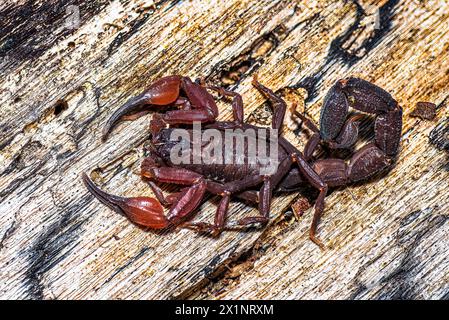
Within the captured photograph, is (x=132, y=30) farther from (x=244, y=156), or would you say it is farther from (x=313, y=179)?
(x=313, y=179)

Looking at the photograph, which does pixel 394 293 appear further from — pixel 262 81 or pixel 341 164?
pixel 262 81

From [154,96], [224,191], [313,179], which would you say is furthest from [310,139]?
[154,96]

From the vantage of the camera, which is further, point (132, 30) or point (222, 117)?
point (222, 117)

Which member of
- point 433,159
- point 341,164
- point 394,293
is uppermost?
point 341,164

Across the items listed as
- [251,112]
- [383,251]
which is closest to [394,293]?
[383,251]

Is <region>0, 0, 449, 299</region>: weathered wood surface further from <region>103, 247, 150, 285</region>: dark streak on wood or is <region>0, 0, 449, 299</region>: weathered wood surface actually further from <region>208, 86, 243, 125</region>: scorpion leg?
<region>208, 86, 243, 125</region>: scorpion leg

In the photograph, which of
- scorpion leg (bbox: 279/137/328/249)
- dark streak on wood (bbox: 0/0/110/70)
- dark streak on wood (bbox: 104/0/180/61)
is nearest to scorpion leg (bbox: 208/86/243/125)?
scorpion leg (bbox: 279/137/328/249)

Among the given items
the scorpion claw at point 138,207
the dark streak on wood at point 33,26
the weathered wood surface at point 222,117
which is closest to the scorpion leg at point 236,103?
the weathered wood surface at point 222,117
